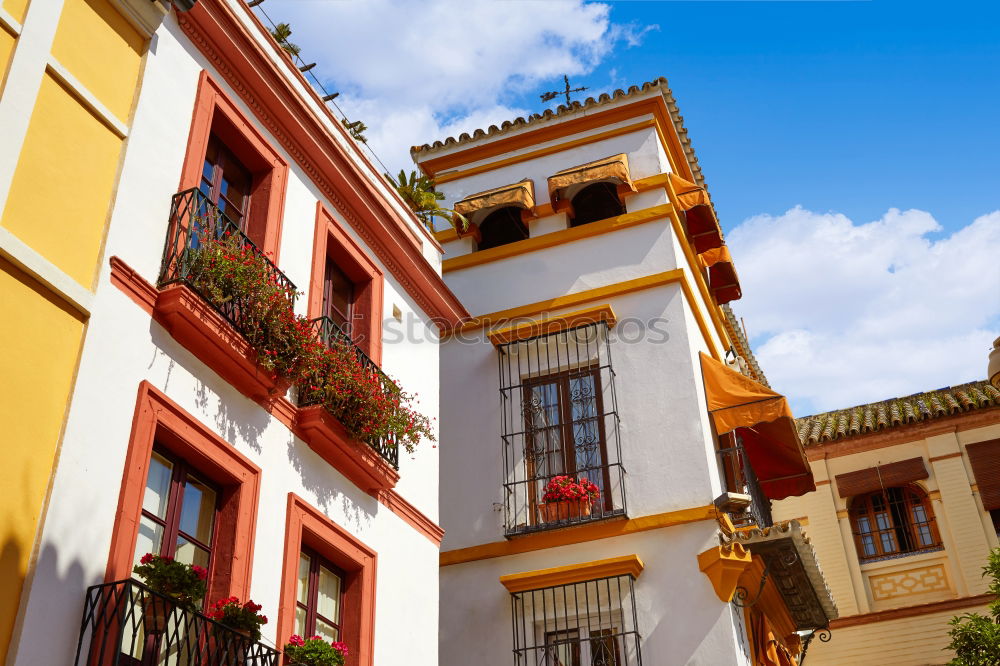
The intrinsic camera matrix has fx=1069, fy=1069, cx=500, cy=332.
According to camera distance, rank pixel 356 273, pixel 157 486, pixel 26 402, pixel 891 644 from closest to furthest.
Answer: pixel 26 402 → pixel 157 486 → pixel 356 273 → pixel 891 644

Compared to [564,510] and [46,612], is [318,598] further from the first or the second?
[564,510]

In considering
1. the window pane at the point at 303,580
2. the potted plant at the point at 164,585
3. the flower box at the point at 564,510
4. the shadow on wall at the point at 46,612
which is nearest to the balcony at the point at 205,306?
the window pane at the point at 303,580

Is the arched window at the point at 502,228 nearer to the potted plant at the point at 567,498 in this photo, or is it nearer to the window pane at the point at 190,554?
the potted plant at the point at 567,498

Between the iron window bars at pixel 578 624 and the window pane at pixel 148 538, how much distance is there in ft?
20.1

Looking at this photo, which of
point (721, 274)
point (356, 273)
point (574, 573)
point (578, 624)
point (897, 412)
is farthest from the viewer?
point (897, 412)

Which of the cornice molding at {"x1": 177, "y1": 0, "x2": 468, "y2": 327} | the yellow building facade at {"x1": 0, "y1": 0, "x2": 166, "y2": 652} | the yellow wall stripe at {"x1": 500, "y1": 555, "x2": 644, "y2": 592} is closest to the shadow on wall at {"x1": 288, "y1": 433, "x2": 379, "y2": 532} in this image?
the yellow building facade at {"x1": 0, "y1": 0, "x2": 166, "y2": 652}

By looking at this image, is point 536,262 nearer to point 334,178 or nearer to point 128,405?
point 334,178

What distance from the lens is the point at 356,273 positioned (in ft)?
37.7

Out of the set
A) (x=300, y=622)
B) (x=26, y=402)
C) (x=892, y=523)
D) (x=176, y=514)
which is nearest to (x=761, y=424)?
(x=892, y=523)

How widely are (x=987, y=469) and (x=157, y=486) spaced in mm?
16585

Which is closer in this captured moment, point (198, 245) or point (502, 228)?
point (198, 245)

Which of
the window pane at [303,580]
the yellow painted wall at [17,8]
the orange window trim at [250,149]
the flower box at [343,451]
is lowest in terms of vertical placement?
the window pane at [303,580]

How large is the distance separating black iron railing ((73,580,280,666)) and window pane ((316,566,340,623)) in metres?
1.54

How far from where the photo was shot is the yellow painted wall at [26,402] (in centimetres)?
610
